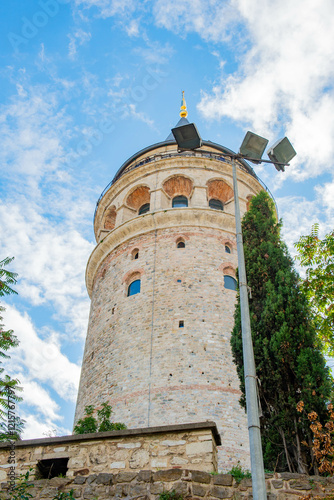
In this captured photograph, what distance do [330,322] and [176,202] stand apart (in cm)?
1321

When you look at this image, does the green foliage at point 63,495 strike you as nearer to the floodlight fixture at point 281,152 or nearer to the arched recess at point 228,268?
the floodlight fixture at point 281,152

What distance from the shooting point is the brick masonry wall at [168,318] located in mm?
14539

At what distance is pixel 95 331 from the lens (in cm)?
1864

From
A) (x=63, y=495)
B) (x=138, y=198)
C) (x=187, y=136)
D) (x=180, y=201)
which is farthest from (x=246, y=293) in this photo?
(x=138, y=198)

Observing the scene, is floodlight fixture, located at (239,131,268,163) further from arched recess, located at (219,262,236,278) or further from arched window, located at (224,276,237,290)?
arched recess, located at (219,262,236,278)

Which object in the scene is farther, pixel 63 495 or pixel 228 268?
pixel 228 268

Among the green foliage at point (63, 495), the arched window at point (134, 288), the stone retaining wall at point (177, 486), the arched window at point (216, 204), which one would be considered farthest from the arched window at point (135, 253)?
the green foliage at point (63, 495)

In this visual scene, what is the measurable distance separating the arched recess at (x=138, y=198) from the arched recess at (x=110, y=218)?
1.03m

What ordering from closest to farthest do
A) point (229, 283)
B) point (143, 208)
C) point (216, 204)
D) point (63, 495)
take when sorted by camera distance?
point (63, 495), point (229, 283), point (216, 204), point (143, 208)

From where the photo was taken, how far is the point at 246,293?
7.45 metres

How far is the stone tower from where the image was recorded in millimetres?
14641

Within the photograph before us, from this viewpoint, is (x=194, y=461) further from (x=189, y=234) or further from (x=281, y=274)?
(x=189, y=234)

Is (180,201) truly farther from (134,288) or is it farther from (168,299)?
(168,299)

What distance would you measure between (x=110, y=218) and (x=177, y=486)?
711 inches
